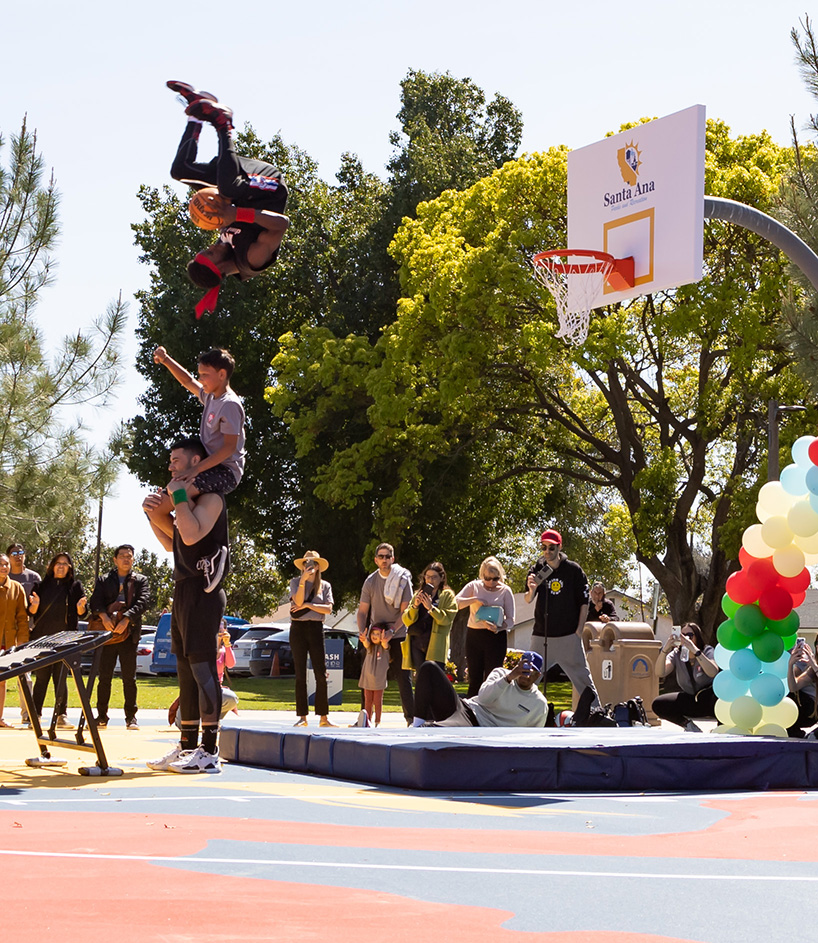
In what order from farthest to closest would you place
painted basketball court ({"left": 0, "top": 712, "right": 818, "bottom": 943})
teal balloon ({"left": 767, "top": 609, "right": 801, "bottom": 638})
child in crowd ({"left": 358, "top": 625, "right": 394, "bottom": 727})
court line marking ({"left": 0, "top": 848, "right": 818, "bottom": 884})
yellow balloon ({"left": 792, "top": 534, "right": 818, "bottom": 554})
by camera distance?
child in crowd ({"left": 358, "top": 625, "right": 394, "bottom": 727}) → teal balloon ({"left": 767, "top": 609, "right": 801, "bottom": 638}) → yellow balloon ({"left": 792, "top": 534, "right": 818, "bottom": 554}) → court line marking ({"left": 0, "top": 848, "right": 818, "bottom": 884}) → painted basketball court ({"left": 0, "top": 712, "right": 818, "bottom": 943})

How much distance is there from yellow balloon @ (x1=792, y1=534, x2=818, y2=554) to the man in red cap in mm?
2338

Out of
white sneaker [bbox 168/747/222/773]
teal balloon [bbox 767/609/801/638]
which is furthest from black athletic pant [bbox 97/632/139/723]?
teal balloon [bbox 767/609/801/638]

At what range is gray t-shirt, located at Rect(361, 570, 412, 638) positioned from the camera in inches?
482

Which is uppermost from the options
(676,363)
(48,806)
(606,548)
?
(676,363)

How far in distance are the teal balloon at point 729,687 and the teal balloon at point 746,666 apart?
0.15 ft

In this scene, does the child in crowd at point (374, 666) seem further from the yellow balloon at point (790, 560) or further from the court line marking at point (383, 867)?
the court line marking at point (383, 867)

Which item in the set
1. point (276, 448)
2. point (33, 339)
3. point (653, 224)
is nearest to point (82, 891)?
point (653, 224)

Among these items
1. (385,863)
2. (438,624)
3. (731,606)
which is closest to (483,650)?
(438,624)

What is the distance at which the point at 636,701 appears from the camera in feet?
41.6

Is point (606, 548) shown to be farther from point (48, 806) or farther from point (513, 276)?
point (48, 806)

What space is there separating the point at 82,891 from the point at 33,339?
15.1 meters

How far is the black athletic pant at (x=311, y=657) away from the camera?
12.4 meters

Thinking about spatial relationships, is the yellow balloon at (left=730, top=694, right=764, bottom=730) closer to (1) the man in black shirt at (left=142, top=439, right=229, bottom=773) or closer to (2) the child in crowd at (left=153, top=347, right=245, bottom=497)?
(1) the man in black shirt at (left=142, top=439, right=229, bottom=773)

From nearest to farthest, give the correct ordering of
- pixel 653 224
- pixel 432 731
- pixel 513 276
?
pixel 432 731
pixel 653 224
pixel 513 276
